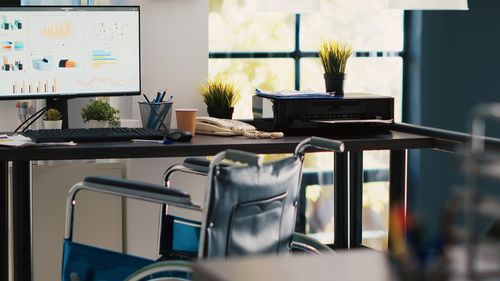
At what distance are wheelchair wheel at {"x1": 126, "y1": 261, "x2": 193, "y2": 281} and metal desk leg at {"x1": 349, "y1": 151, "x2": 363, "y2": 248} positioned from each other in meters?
1.62

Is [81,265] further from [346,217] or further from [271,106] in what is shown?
[346,217]

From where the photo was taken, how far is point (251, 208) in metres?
2.35

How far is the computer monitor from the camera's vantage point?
3.48 metres

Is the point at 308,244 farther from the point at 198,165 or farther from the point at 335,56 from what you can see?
the point at 335,56

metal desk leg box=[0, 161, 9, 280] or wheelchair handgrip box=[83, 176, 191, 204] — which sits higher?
wheelchair handgrip box=[83, 176, 191, 204]

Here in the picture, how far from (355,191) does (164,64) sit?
36.8 inches

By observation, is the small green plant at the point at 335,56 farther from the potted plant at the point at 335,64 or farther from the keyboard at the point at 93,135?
the keyboard at the point at 93,135

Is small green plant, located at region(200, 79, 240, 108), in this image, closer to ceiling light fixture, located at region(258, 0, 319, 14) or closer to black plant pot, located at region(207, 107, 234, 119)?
black plant pot, located at region(207, 107, 234, 119)

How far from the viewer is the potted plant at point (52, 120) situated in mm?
3580

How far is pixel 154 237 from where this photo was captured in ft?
12.6

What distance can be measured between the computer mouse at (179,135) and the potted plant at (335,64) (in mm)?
761

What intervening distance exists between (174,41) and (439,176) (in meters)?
2.78

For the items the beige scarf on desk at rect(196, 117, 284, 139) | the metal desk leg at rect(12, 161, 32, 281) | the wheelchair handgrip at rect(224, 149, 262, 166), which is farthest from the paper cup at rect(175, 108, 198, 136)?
the wheelchair handgrip at rect(224, 149, 262, 166)

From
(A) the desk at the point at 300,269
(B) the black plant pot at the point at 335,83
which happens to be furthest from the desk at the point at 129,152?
(A) the desk at the point at 300,269
